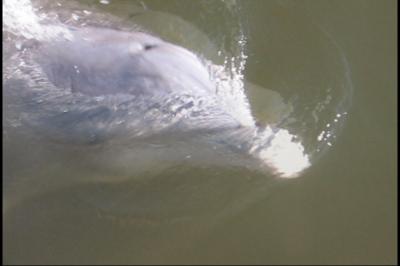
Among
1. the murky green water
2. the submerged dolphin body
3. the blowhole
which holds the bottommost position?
the murky green water

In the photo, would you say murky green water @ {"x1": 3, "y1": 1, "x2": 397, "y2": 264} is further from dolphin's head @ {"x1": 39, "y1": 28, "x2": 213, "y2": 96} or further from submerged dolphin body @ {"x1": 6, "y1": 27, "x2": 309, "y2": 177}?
dolphin's head @ {"x1": 39, "y1": 28, "x2": 213, "y2": 96}

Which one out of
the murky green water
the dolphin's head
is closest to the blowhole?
the dolphin's head

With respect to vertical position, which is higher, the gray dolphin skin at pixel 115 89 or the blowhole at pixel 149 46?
the blowhole at pixel 149 46

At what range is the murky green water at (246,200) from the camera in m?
2.23

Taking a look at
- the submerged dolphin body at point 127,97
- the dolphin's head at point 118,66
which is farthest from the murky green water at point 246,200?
the dolphin's head at point 118,66

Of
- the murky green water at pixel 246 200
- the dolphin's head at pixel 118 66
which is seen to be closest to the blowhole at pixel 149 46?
the dolphin's head at pixel 118 66

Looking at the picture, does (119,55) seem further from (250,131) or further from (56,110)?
(250,131)

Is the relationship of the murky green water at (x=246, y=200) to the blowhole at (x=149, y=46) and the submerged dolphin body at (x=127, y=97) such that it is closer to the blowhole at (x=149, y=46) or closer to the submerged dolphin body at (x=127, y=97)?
the submerged dolphin body at (x=127, y=97)

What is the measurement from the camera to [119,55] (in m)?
2.17

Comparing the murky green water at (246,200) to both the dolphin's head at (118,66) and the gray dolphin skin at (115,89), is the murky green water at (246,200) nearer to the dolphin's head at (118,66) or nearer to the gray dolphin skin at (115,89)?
the gray dolphin skin at (115,89)


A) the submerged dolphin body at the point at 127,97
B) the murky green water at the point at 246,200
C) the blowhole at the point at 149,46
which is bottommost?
the murky green water at the point at 246,200

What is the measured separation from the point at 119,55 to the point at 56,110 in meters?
0.28

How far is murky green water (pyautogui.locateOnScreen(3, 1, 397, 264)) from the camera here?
2229 millimetres

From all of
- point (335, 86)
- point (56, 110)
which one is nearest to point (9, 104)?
point (56, 110)
